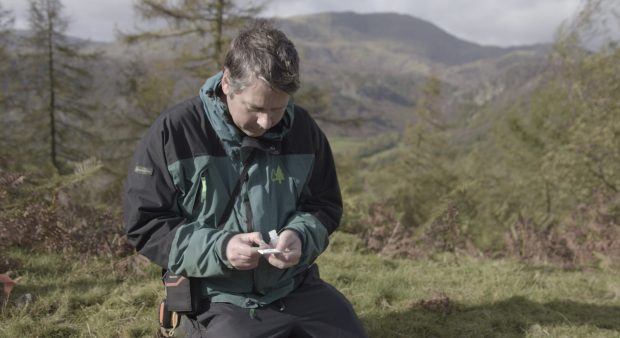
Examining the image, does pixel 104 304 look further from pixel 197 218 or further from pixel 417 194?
pixel 417 194

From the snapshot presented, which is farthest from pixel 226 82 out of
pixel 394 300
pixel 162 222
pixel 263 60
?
pixel 394 300

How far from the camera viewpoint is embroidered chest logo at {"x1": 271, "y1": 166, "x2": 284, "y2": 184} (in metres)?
2.87

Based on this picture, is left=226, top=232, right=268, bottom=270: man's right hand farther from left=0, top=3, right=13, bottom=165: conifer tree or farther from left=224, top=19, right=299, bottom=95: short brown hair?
left=0, top=3, right=13, bottom=165: conifer tree

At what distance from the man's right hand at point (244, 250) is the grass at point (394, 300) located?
5.90ft

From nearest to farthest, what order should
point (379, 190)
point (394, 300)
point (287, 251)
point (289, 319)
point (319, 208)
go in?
point (287, 251) → point (289, 319) → point (319, 208) → point (394, 300) → point (379, 190)

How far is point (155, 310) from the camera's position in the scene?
4188mm

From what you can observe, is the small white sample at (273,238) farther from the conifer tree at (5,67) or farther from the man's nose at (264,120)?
the conifer tree at (5,67)

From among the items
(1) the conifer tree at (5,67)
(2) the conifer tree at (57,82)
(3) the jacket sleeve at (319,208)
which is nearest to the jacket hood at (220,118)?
(3) the jacket sleeve at (319,208)

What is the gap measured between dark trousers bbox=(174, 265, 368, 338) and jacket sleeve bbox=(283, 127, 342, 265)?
0.86 feet

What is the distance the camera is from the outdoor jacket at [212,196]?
2.63m

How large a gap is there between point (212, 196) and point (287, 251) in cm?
56

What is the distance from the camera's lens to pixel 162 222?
2662 mm

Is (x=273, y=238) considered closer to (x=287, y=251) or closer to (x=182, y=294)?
(x=287, y=251)

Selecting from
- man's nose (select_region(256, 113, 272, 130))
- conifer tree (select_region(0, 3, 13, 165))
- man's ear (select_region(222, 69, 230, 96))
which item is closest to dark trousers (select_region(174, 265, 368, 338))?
man's nose (select_region(256, 113, 272, 130))
